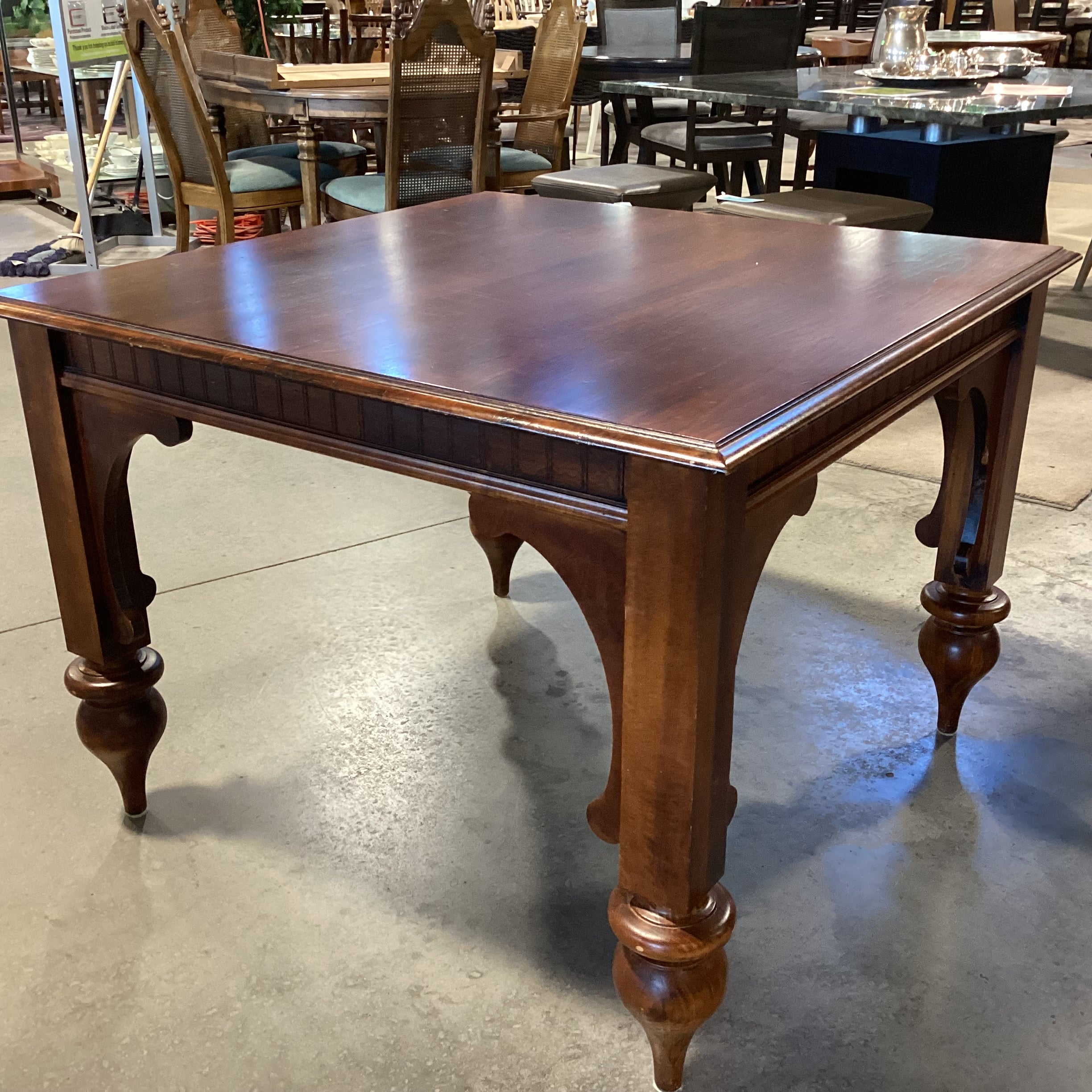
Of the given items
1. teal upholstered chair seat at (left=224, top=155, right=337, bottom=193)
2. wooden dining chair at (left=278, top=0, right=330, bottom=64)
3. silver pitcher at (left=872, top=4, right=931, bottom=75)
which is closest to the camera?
silver pitcher at (left=872, top=4, right=931, bottom=75)

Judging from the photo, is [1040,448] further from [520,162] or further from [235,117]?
[235,117]

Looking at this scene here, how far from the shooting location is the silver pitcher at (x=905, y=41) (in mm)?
3490

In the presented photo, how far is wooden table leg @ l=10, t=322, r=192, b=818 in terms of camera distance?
116cm

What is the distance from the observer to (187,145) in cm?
397

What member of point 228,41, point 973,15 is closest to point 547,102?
point 228,41

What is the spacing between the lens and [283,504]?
7.98 ft

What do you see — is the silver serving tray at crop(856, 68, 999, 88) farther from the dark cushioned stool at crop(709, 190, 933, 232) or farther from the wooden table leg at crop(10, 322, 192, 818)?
the wooden table leg at crop(10, 322, 192, 818)

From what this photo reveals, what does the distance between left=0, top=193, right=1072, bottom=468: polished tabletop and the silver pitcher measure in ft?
7.80

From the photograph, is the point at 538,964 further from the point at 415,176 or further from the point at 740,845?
the point at 415,176

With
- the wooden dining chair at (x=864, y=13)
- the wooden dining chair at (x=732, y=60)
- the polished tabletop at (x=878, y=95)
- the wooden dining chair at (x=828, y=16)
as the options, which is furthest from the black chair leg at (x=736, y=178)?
the wooden dining chair at (x=864, y=13)

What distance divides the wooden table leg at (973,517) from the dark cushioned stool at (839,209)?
140 cm

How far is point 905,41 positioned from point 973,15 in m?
8.23

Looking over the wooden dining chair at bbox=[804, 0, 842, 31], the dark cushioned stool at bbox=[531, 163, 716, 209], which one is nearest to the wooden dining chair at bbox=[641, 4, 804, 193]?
the dark cushioned stool at bbox=[531, 163, 716, 209]

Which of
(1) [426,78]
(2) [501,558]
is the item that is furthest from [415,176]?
(2) [501,558]
